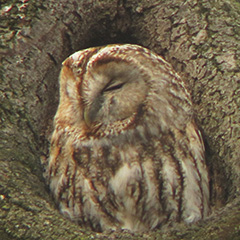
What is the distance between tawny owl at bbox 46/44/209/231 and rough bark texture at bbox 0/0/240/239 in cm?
13

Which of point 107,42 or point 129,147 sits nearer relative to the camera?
point 129,147

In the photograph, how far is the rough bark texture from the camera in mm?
1972

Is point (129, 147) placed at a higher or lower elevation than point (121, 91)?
lower

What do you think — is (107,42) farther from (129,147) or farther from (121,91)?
(129,147)

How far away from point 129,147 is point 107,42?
2.17ft

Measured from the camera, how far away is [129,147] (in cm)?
195

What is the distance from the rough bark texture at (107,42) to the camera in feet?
6.47

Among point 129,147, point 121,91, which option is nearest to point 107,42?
point 121,91

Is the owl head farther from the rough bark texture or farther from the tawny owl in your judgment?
the rough bark texture

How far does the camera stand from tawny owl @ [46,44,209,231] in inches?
75.9

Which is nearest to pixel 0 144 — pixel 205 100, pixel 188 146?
pixel 188 146

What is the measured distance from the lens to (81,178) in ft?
6.48

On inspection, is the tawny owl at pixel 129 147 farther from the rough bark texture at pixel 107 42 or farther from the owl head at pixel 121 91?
the rough bark texture at pixel 107 42

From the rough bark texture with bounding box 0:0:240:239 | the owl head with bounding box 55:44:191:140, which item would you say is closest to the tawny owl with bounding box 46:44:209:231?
the owl head with bounding box 55:44:191:140
